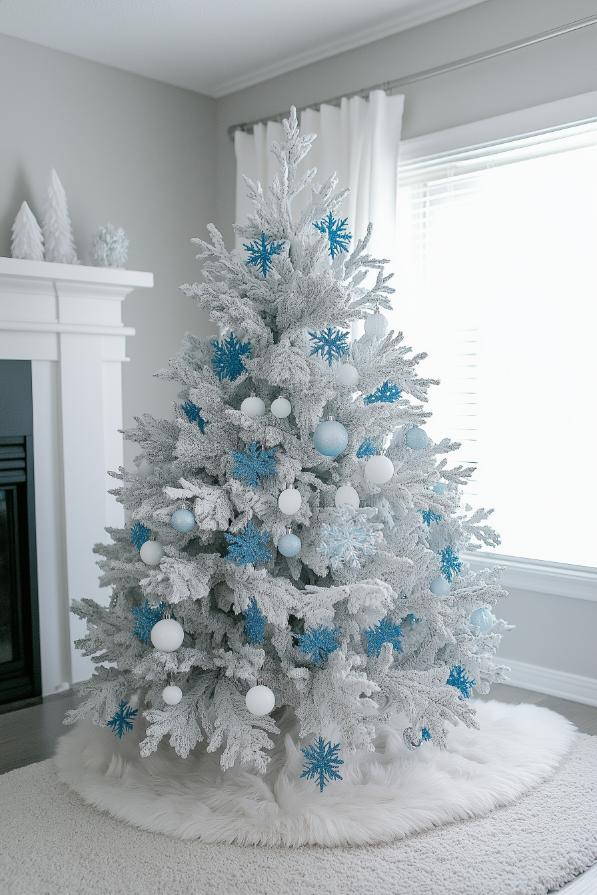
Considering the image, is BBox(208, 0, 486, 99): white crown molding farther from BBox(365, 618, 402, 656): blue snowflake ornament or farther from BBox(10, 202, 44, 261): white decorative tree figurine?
BBox(365, 618, 402, 656): blue snowflake ornament

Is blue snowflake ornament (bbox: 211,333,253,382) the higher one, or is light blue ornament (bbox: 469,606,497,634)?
blue snowflake ornament (bbox: 211,333,253,382)

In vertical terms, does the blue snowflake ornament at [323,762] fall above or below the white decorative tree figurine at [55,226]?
below

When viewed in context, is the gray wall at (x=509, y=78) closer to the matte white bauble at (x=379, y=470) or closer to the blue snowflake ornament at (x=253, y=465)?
the matte white bauble at (x=379, y=470)

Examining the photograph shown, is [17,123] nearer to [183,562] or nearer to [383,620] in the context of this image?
[183,562]

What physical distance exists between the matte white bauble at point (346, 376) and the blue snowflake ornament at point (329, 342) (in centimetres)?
4

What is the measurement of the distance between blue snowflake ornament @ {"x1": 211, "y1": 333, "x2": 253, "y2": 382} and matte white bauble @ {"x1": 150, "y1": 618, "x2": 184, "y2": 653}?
2.21 ft

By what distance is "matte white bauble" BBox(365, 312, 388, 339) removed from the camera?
8.22ft

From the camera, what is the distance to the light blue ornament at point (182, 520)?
2.22 meters

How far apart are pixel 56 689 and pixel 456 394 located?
1.89 m

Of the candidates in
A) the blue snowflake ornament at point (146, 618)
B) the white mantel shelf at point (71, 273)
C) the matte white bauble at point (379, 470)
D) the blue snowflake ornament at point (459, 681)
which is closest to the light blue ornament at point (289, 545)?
the matte white bauble at point (379, 470)

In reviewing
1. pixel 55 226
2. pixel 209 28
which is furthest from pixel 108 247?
pixel 209 28

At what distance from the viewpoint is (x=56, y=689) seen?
10.9 feet

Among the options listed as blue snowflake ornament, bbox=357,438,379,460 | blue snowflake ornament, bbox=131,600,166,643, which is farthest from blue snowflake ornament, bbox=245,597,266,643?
blue snowflake ornament, bbox=357,438,379,460

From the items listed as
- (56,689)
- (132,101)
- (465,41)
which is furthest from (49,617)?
(465,41)
